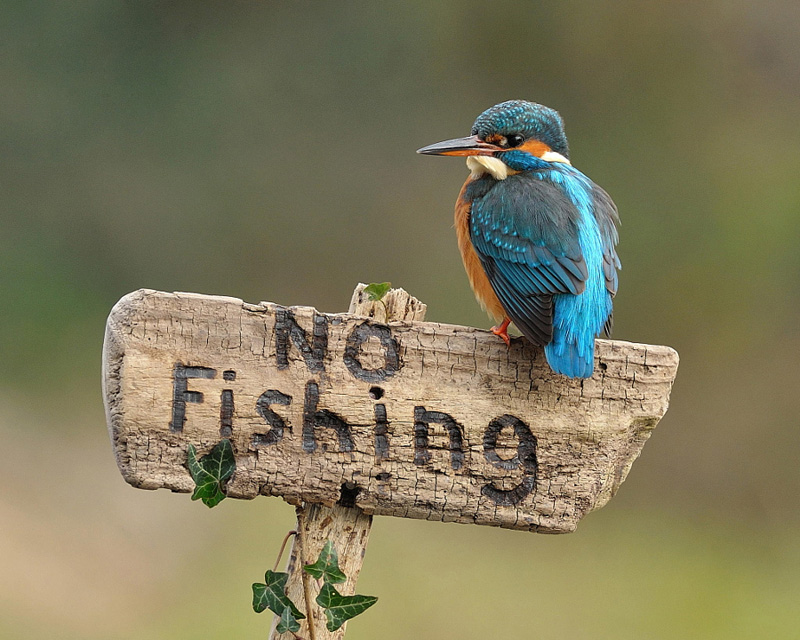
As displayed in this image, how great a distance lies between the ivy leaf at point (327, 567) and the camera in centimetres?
97

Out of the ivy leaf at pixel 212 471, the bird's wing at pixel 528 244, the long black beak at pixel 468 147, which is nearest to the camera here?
the ivy leaf at pixel 212 471

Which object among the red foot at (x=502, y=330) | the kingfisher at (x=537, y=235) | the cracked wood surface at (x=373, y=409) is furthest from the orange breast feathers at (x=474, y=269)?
the cracked wood surface at (x=373, y=409)

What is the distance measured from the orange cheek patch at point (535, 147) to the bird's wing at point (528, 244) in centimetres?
6

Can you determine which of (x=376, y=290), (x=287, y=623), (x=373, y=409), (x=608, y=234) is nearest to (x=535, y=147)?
(x=608, y=234)

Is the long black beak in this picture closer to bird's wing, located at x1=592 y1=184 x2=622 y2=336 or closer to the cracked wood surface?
bird's wing, located at x1=592 y1=184 x2=622 y2=336

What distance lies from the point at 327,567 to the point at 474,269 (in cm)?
60

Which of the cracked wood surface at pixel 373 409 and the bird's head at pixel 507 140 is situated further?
the bird's head at pixel 507 140

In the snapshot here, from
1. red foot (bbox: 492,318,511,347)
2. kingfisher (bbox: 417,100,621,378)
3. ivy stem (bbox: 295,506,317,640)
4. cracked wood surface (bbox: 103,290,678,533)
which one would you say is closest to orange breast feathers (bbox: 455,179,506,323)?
kingfisher (bbox: 417,100,621,378)

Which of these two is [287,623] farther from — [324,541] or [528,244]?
[528,244]

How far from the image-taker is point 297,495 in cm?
101

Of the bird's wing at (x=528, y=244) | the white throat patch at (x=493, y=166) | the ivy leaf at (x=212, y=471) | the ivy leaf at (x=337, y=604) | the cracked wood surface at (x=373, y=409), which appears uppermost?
the white throat patch at (x=493, y=166)

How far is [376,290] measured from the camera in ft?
3.57

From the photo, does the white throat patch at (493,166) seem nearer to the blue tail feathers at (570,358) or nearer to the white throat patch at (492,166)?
the white throat patch at (492,166)

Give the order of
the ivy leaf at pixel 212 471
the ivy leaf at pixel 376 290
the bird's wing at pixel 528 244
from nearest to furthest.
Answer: the ivy leaf at pixel 212 471, the ivy leaf at pixel 376 290, the bird's wing at pixel 528 244
